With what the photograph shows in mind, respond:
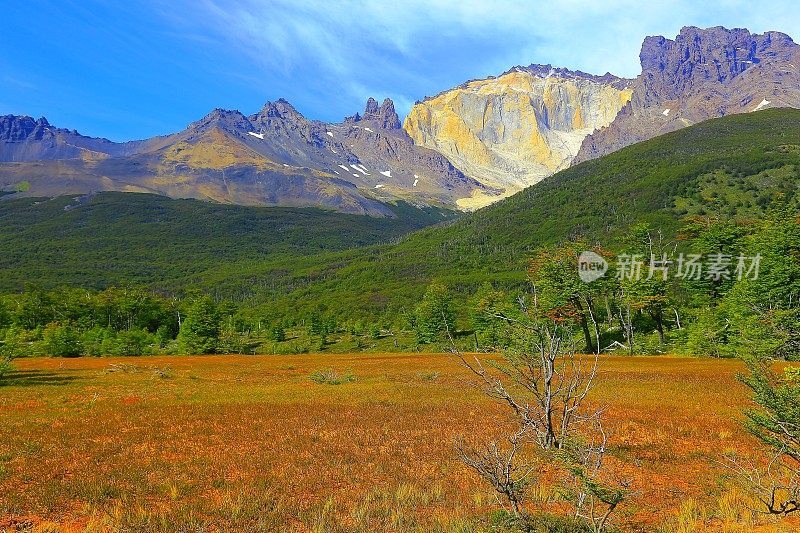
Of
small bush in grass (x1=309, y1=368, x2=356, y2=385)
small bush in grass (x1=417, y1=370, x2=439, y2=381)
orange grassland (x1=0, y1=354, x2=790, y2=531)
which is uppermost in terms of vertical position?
orange grassland (x1=0, y1=354, x2=790, y2=531)

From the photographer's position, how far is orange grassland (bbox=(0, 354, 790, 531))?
1042 centimetres

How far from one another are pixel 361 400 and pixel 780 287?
138ft

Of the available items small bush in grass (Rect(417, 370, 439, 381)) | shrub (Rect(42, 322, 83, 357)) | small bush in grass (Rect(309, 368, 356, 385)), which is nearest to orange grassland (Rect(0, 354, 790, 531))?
small bush in grass (Rect(309, 368, 356, 385))

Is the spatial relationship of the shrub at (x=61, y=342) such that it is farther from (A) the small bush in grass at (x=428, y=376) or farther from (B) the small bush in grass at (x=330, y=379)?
(A) the small bush in grass at (x=428, y=376)

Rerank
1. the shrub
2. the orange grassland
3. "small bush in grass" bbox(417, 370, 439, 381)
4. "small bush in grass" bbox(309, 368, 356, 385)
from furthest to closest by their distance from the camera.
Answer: the shrub, "small bush in grass" bbox(417, 370, 439, 381), "small bush in grass" bbox(309, 368, 356, 385), the orange grassland

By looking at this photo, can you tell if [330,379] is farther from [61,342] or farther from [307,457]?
[61,342]

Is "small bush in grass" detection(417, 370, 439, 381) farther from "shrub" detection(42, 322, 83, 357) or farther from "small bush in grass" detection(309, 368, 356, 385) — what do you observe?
"shrub" detection(42, 322, 83, 357)

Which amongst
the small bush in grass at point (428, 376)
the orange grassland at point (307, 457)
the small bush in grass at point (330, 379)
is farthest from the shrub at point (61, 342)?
the small bush in grass at point (428, 376)

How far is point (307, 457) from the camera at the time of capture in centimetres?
1589

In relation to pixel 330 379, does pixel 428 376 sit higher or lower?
higher

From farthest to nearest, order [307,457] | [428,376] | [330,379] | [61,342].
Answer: [61,342]
[428,376]
[330,379]
[307,457]

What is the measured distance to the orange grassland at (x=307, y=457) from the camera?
10.4m

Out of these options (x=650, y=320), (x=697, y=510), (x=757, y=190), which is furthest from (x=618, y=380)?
(x=757, y=190)

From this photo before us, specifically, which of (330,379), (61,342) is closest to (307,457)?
(330,379)
